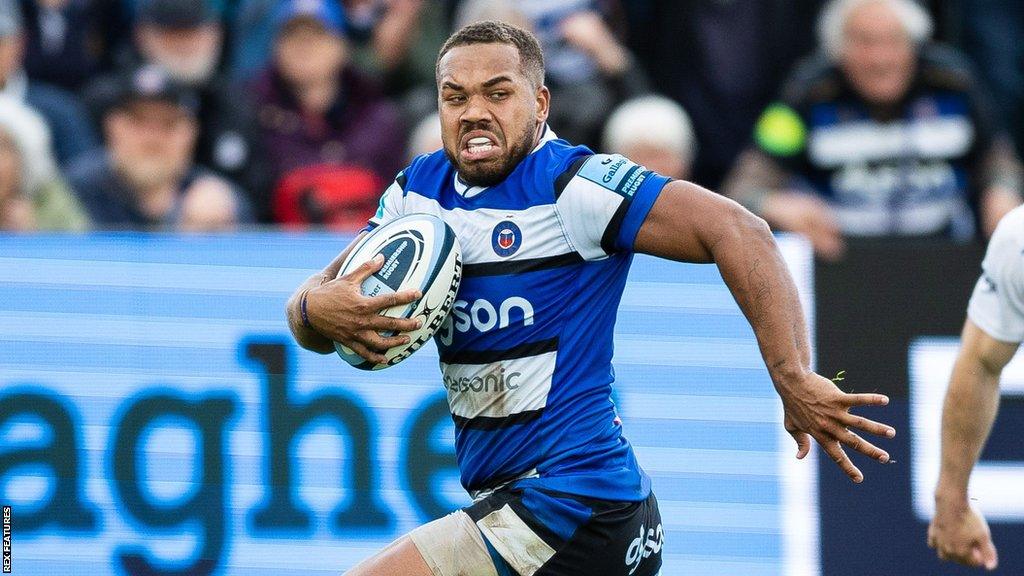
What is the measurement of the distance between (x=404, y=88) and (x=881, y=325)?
3812mm

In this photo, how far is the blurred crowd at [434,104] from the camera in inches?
323

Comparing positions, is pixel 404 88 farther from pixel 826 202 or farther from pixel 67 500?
pixel 67 500

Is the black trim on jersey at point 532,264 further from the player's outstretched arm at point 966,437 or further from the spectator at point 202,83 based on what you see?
the spectator at point 202,83

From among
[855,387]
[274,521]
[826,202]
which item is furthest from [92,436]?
[826,202]

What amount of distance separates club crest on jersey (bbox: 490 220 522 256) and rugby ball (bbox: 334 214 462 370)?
12cm

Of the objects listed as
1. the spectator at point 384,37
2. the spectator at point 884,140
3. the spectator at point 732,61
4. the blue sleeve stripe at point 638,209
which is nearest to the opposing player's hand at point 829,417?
the blue sleeve stripe at point 638,209

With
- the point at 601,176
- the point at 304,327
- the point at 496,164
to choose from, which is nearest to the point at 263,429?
the point at 304,327

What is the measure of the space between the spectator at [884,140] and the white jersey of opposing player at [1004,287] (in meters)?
2.69

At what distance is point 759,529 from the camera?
6.74 meters

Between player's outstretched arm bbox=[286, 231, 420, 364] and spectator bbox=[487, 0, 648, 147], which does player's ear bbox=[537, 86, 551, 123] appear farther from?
spectator bbox=[487, 0, 648, 147]

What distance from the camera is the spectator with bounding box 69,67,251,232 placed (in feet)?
27.0

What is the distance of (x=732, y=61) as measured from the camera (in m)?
9.12

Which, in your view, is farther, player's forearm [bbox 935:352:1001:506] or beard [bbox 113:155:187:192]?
beard [bbox 113:155:187:192]

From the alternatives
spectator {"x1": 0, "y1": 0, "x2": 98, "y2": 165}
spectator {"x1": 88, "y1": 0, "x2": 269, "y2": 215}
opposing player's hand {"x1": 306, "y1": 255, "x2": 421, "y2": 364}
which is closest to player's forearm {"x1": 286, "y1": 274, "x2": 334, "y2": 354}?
opposing player's hand {"x1": 306, "y1": 255, "x2": 421, "y2": 364}
